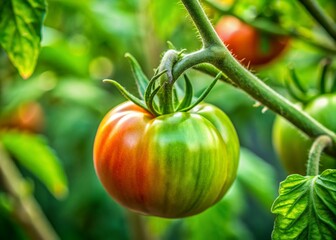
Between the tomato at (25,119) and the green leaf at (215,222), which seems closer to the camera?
the green leaf at (215,222)

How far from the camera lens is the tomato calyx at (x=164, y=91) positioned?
666 mm

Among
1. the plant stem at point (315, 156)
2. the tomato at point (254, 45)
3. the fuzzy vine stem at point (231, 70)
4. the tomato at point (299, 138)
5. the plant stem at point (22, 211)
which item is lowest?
the plant stem at point (22, 211)

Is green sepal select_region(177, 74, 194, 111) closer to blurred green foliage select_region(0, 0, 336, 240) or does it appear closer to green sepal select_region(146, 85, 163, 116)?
green sepal select_region(146, 85, 163, 116)

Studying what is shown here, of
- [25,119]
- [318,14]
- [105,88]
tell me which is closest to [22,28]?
[318,14]

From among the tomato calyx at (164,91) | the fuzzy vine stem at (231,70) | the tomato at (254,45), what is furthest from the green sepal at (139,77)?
the tomato at (254,45)

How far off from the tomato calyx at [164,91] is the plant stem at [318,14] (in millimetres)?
203

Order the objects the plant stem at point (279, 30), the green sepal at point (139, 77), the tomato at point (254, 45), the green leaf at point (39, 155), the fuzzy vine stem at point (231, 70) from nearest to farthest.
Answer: the fuzzy vine stem at point (231, 70) < the green sepal at point (139, 77) < the plant stem at point (279, 30) < the tomato at point (254, 45) < the green leaf at point (39, 155)

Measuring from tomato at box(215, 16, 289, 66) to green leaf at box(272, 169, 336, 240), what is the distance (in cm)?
62

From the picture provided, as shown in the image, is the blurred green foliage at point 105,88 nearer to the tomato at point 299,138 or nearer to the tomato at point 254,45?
the tomato at point 254,45

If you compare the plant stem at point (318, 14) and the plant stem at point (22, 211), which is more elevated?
the plant stem at point (318, 14)

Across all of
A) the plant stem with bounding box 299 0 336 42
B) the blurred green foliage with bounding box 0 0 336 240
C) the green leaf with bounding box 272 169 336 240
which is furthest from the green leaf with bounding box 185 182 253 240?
the green leaf with bounding box 272 169 336 240

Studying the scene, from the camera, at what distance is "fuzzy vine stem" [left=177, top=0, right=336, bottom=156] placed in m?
0.65

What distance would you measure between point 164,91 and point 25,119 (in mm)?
1521

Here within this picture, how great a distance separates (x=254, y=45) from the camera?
1.32 metres
